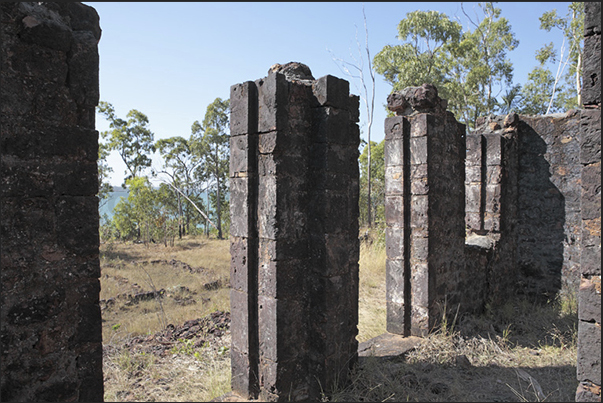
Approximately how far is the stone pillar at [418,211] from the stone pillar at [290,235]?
201 cm

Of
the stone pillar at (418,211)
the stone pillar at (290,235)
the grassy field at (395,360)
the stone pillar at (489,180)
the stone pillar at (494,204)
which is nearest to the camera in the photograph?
the stone pillar at (290,235)

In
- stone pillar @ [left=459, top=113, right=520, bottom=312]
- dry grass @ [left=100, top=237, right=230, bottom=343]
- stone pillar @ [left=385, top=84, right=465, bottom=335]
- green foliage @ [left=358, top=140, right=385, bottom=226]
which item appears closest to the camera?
stone pillar @ [left=385, top=84, right=465, bottom=335]

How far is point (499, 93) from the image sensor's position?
2311 cm

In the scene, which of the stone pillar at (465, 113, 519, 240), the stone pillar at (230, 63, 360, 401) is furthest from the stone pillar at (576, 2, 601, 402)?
the stone pillar at (465, 113, 519, 240)

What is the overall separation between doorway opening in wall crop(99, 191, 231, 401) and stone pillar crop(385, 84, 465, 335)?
276 cm

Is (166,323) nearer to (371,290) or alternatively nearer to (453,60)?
(371,290)

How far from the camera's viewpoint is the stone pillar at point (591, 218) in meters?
2.82

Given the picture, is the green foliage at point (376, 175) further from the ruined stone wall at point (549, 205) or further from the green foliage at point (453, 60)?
the ruined stone wall at point (549, 205)

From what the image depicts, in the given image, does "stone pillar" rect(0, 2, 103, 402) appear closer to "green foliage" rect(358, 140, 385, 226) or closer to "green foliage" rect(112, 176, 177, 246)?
"green foliage" rect(112, 176, 177, 246)

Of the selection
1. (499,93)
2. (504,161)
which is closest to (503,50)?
(499,93)

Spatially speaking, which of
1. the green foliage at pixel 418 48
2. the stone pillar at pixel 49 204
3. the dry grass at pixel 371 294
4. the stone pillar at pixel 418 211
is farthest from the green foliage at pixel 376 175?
the stone pillar at pixel 49 204

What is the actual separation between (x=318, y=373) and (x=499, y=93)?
23.6m

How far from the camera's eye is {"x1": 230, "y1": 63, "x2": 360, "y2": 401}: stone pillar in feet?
12.2

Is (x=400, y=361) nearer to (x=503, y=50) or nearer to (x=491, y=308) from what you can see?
(x=491, y=308)
